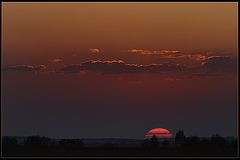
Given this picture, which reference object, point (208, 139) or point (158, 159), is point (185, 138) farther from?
point (158, 159)

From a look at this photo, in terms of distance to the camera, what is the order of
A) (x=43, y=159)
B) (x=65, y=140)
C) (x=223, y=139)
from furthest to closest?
(x=65, y=140), (x=223, y=139), (x=43, y=159)

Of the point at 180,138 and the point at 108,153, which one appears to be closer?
the point at 108,153

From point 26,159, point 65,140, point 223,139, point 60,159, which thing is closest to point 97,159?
point 60,159

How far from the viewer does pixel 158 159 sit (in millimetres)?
58281

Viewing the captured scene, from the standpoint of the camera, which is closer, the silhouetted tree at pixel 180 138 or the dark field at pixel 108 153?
the dark field at pixel 108 153

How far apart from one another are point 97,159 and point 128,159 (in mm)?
3692

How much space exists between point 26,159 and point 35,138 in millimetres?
59499

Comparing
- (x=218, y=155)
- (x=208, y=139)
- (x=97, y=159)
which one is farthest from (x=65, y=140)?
(x=97, y=159)

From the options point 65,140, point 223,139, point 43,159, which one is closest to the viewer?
point 43,159

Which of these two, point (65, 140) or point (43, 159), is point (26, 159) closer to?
point (43, 159)

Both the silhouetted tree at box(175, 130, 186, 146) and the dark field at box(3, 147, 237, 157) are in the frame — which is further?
the silhouetted tree at box(175, 130, 186, 146)

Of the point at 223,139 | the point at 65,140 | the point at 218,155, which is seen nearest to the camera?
the point at 218,155

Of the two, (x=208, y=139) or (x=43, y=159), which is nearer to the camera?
(x=43, y=159)

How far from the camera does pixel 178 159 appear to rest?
56.3 m
